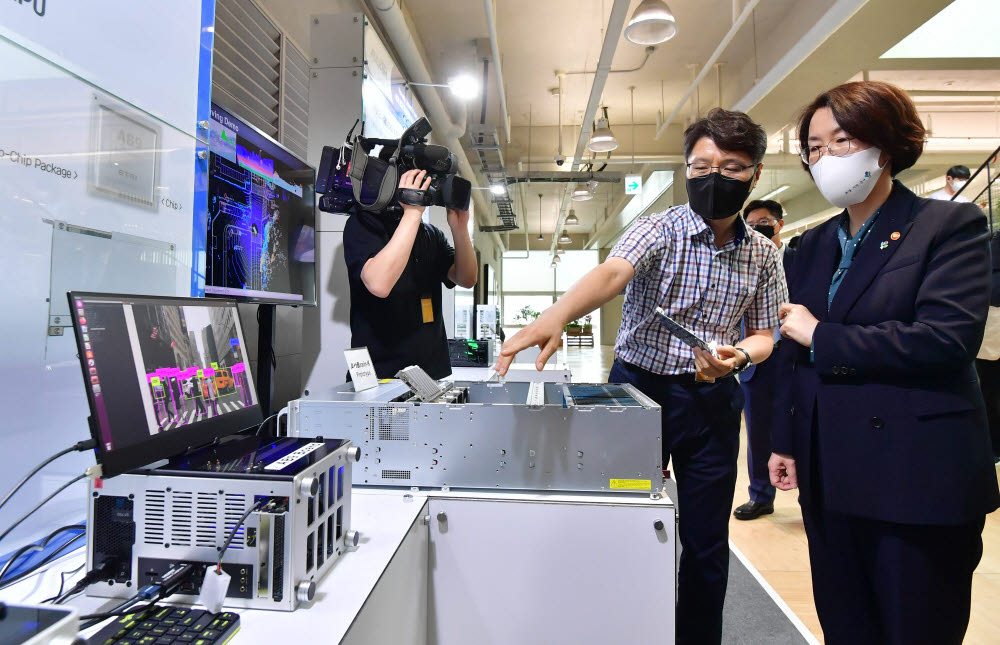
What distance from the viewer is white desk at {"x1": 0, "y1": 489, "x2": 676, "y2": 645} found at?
979mm

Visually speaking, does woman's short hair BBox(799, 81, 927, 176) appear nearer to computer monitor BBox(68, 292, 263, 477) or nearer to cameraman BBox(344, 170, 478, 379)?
cameraman BBox(344, 170, 478, 379)

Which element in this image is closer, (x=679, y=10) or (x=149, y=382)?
(x=149, y=382)

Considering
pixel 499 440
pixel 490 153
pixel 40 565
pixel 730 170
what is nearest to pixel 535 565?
pixel 499 440

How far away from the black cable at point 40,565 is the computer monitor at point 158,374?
1.03ft

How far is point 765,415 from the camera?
2594 mm

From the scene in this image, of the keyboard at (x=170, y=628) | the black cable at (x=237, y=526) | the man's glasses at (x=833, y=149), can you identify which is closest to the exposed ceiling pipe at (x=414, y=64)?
the man's glasses at (x=833, y=149)

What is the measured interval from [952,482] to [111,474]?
50.4 inches

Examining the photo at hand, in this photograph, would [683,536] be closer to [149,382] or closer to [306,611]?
[306,611]

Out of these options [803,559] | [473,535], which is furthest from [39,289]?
[803,559]

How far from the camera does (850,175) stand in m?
1.01

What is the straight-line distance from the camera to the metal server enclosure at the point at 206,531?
0.64 metres

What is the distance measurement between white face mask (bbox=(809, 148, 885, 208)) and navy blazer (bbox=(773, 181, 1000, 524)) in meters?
0.05

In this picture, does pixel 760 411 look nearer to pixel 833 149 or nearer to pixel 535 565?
pixel 833 149

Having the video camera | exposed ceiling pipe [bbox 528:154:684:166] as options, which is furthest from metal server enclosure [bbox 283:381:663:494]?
exposed ceiling pipe [bbox 528:154:684:166]
